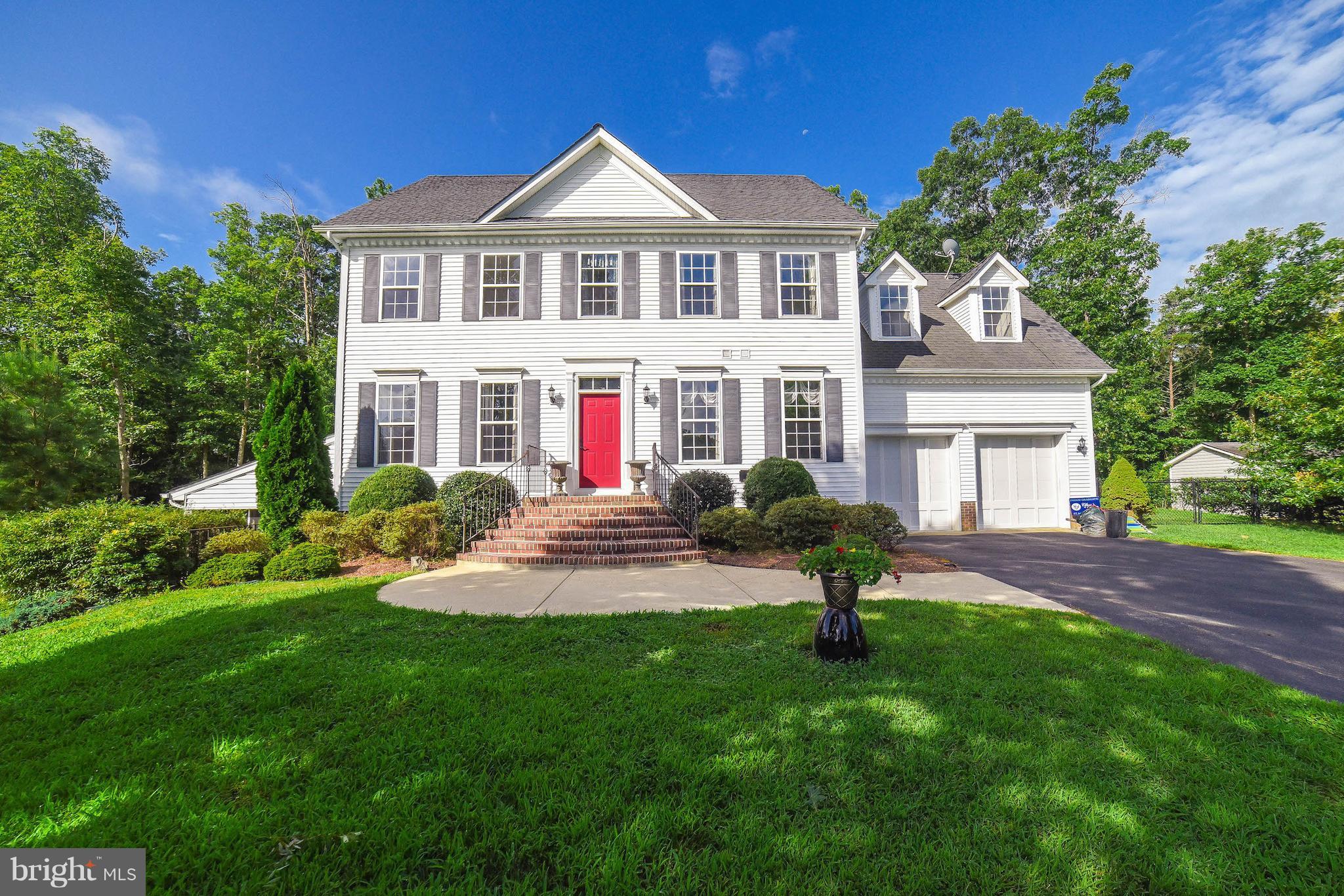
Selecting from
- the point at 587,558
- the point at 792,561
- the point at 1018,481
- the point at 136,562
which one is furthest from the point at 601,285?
the point at 1018,481

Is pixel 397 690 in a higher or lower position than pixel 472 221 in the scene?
lower

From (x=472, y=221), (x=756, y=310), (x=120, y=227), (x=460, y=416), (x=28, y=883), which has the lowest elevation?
(x=28, y=883)

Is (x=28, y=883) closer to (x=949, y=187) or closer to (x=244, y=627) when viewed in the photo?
(x=244, y=627)

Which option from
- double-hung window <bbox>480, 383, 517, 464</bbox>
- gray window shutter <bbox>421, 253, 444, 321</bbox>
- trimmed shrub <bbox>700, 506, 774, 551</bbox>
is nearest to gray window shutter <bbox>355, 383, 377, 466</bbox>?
gray window shutter <bbox>421, 253, 444, 321</bbox>

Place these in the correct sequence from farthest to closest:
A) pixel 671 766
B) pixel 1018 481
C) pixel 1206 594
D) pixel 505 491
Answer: pixel 1018 481 → pixel 505 491 → pixel 1206 594 → pixel 671 766

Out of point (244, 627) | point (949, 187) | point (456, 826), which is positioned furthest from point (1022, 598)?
point (949, 187)

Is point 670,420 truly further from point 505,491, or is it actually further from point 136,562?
point 136,562

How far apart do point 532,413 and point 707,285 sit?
5.11 meters

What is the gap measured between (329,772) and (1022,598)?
651cm

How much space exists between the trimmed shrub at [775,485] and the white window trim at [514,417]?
5.17 meters

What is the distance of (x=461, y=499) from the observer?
8.82m

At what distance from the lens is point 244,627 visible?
14.1ft

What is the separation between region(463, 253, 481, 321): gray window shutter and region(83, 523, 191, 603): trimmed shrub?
646 cm

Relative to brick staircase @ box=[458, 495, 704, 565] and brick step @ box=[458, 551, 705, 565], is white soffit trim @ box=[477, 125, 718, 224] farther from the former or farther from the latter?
brick step @ box=[458, 551, 705, 565]
